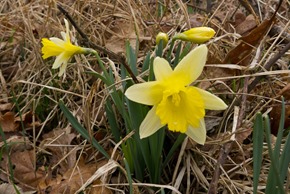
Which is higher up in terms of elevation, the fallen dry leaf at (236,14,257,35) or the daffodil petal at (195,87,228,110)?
the daffodil petal at (195,87,228,110)

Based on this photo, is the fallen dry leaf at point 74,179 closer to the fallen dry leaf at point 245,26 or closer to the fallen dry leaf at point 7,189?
the fallen dry leaf at point 7,189

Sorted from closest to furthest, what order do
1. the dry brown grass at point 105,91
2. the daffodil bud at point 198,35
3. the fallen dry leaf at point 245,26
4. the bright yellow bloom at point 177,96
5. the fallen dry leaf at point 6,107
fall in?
the bright yellow bloom at point 177,96, the daffodil bud at point 198,35, the dry brown grass at point 105,91, the fallen dry leaf at point 6,107, the fallen dry leaf at point 245,26

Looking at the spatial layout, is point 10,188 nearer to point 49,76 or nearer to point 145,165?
point 145,165

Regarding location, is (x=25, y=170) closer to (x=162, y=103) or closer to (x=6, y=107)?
(x=6, y=107)

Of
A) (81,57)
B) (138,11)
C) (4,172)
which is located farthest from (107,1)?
(4,172)

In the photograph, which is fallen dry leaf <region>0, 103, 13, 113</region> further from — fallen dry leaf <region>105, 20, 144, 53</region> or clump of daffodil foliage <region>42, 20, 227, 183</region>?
clump of daffodil foliage <region>42, 20, 227, 183</region>

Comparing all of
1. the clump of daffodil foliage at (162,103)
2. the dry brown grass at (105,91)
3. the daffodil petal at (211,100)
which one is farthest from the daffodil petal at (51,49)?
the daffodil petal at (211,100)

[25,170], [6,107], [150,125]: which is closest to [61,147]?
[25,170]

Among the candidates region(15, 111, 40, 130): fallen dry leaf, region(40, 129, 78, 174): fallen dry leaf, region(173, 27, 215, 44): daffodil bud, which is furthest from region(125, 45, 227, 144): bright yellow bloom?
region(15, 111, 40, 130): fallen dry leaf
